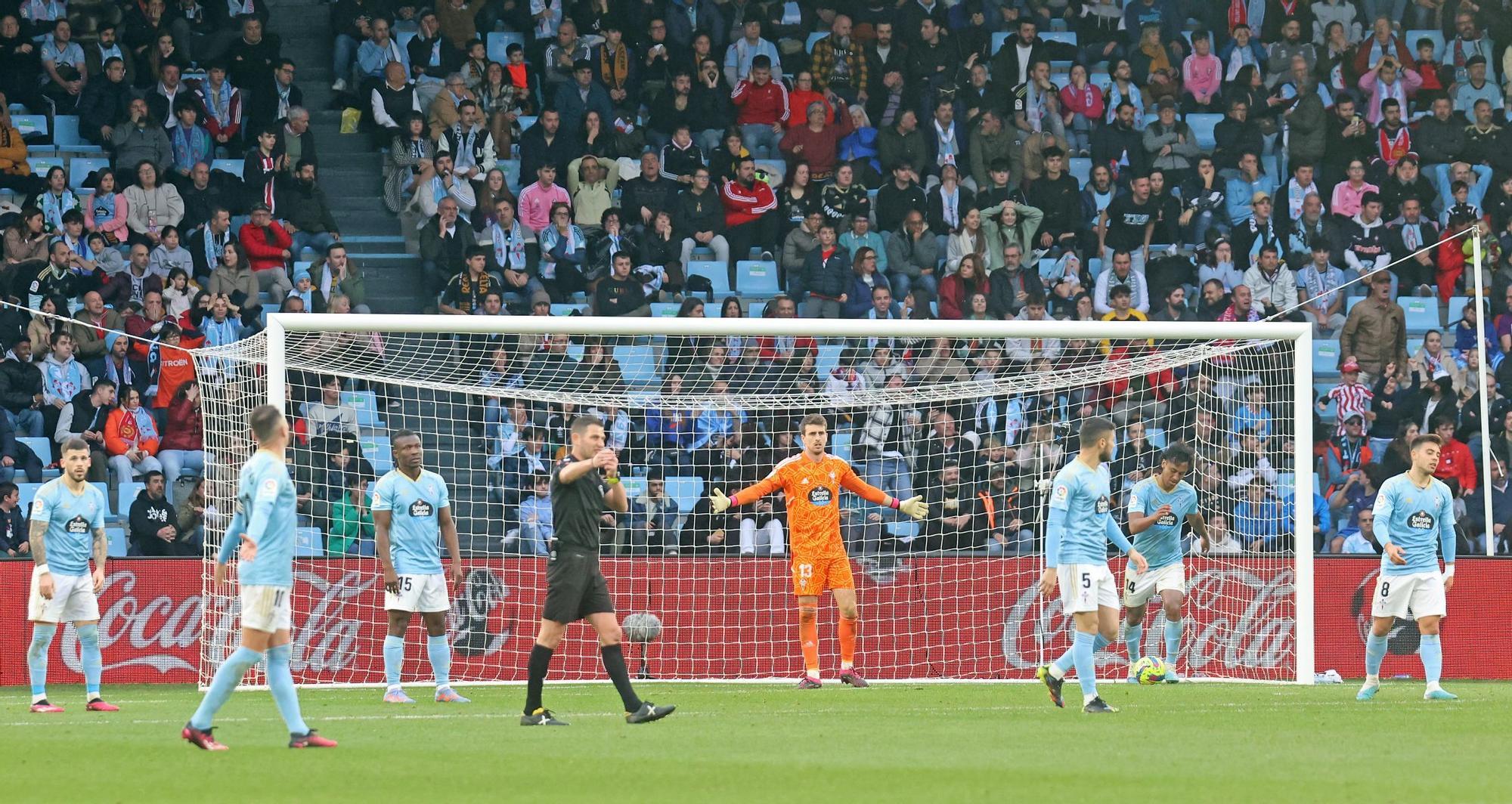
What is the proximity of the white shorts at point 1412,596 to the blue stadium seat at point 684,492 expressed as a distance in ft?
21.1

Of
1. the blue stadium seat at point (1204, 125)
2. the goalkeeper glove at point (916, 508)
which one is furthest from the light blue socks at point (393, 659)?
the blue stadium seat at point (1204, 125)

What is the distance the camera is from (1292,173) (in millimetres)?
22156

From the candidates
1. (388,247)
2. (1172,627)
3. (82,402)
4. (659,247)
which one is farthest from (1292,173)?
(82,402)

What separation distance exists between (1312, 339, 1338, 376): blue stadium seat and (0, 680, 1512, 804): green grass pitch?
321 inches

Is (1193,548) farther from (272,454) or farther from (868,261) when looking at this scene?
(272,454)

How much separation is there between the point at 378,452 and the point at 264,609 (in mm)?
8265

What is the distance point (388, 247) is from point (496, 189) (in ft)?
5.30

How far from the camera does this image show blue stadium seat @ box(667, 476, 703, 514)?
1653 cm

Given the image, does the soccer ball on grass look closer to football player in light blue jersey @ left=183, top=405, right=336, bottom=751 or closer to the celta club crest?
the celta club crest

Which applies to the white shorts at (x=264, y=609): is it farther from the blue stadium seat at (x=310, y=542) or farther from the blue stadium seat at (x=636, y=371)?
the blue stadium seat at (x=636, y=371)

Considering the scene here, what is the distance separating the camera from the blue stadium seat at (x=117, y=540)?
17.0m

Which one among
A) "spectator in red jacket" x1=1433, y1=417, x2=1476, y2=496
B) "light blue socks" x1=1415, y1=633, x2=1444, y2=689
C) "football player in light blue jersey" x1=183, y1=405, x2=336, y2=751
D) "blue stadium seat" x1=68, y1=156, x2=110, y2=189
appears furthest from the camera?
"blue stadium seat" x1=68, y1=156, x2=110, y2=189

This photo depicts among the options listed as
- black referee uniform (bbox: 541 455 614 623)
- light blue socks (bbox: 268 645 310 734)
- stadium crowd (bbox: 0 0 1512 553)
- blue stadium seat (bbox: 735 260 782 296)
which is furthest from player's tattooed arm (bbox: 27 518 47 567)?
blue stadium seat (bbox: 735 260 782 296)

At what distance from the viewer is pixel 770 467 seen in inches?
657
